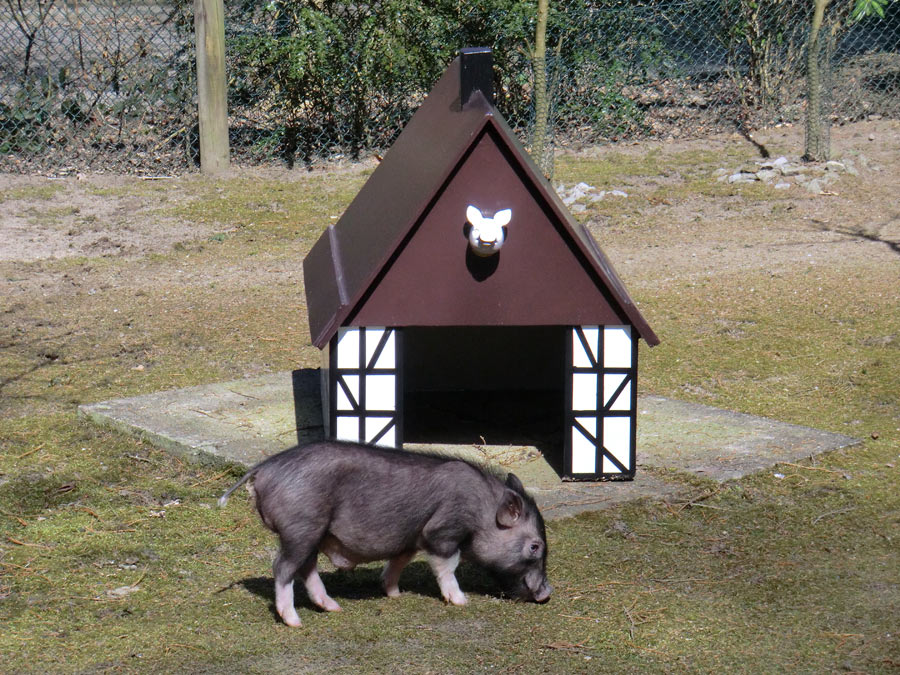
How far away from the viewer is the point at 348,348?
591 centimetres

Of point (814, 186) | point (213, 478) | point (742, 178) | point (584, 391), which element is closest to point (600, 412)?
point (584, 391)

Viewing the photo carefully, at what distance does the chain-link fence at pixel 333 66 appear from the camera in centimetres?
Answer: 1271

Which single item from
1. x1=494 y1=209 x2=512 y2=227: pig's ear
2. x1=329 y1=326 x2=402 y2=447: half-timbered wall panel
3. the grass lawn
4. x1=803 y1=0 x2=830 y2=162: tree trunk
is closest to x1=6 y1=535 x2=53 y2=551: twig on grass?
the grass lawn

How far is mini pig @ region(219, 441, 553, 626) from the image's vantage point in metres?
4.27

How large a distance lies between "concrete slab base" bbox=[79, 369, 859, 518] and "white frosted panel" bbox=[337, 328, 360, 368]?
25.6 inches

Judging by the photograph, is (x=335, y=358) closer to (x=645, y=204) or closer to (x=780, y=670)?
(x=780, y=670)

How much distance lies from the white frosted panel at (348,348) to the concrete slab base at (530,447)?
0.65 meters

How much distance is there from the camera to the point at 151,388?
7.86 m

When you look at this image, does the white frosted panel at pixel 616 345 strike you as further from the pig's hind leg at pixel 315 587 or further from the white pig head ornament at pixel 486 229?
the pig's hind leg at pixel 315 587

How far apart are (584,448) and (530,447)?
27.4 inches

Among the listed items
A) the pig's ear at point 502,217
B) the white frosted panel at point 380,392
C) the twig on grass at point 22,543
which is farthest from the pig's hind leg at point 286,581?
the pig's ear at point 502,217

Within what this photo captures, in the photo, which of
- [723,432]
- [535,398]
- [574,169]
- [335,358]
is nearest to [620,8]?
[574,169]

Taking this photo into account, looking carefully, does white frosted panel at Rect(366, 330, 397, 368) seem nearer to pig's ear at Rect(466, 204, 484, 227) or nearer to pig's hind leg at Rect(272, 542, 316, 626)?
pig's ear at Rect(466, 204, 484, 227)

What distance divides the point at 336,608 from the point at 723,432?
3088mm
